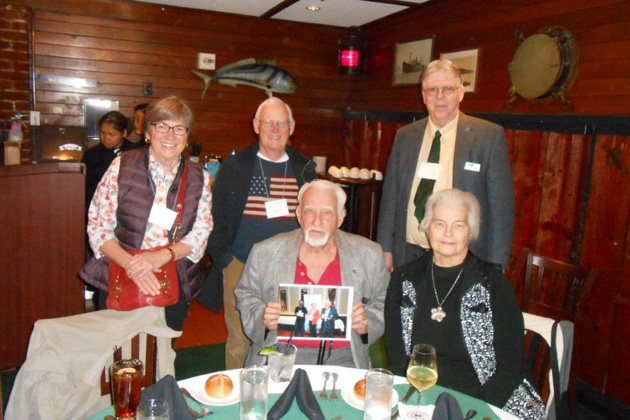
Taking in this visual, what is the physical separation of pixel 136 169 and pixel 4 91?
152 inches

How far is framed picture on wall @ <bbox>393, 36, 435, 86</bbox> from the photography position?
5.26 meters

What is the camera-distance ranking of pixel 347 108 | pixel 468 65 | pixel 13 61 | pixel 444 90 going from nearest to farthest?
pixel 444 90
pixel 468 65
pixel 13 61
pixel 347 108

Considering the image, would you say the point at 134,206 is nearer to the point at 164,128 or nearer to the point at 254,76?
the point at 164,128

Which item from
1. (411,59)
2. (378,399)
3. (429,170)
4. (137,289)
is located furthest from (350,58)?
(378,399)

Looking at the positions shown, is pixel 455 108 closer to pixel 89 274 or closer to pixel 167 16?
pixel 89 274

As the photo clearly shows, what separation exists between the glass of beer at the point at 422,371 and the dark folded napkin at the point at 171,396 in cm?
63

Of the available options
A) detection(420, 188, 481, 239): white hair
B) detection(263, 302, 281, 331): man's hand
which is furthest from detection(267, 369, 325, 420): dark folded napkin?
detection(420, 188, 481, 239): white hair

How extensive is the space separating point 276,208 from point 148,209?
27.0 inches

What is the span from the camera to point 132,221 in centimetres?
239

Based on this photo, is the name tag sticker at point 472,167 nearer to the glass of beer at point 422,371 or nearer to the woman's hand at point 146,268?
the glass of beer at point 422,371

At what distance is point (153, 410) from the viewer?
125cm

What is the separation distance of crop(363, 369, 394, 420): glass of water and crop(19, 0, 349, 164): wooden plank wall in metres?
5.23

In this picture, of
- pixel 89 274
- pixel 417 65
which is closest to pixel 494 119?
pixel 417 65

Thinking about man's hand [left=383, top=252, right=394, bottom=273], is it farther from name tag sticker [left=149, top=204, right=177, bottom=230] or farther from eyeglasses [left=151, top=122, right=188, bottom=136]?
eyeglasses [left=151, top=122, right=188, bottom=136]
